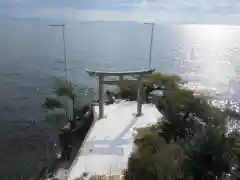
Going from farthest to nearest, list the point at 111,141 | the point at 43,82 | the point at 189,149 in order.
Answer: the point at 43,82, the point at 111,141, the point at 189,149

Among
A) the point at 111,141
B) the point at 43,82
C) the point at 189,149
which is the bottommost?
the point at 43,82

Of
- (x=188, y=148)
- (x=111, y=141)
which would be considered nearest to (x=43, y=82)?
(x=111, y=141)

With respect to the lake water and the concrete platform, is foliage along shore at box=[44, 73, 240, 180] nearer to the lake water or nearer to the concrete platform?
the concrete platform

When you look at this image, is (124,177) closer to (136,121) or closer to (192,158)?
(192,158)

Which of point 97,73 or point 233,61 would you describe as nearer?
point 97,73

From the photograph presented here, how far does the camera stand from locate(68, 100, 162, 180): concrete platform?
15117 mm

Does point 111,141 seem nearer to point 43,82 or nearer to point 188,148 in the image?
point 188,148

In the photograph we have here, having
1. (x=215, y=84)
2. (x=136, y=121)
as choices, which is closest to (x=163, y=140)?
(x=136, y=121)

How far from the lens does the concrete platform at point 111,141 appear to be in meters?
15.1

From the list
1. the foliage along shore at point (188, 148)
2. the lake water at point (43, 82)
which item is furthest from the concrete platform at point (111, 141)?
the lake water at point (43, 82)

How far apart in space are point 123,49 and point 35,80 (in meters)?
41.3

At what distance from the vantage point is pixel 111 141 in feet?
59.2

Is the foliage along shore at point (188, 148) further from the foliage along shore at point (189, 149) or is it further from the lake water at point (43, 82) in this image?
the lake water at point (43, 82)

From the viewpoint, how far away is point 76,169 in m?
15.1
